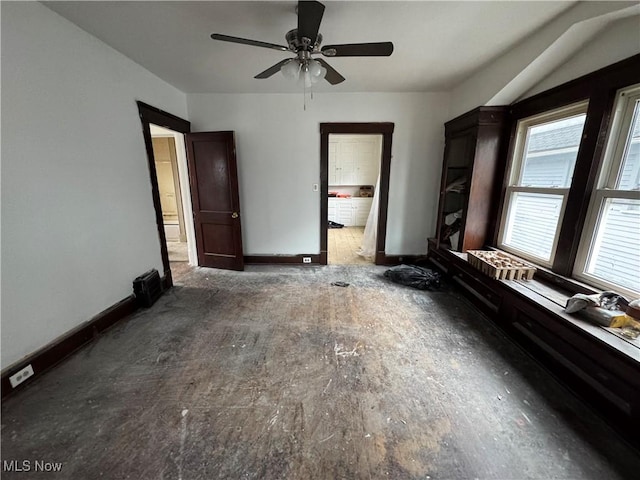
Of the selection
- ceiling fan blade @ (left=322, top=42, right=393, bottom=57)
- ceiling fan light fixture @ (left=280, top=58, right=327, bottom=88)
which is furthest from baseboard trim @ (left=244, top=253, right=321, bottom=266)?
ceiling fan blade @ (left=322, top=42, right=393, bottom=57)

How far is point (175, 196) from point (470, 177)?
5195 mm

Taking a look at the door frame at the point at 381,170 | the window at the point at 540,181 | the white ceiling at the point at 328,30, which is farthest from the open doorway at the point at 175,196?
the window at the point at 540,181

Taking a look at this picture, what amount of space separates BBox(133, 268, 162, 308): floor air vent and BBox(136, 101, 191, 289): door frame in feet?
0.88

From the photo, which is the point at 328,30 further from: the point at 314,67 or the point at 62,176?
the point at 62,176

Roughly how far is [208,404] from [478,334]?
226cm

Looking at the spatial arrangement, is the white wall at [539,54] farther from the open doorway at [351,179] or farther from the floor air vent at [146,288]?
the floor air vent at [146,288]

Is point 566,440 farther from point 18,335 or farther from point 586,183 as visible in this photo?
point 18,335

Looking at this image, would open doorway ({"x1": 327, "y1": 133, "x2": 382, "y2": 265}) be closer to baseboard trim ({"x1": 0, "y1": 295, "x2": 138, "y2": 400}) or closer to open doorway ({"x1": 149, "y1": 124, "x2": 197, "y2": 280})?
open doorway ({"x1": 149, "y1": 124, "x2": 197, "y2": 280})

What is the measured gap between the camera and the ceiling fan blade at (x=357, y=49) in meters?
1.72

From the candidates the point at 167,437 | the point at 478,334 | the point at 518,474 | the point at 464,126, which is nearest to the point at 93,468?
the point at 167,437

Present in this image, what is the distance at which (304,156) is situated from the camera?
12.3ft

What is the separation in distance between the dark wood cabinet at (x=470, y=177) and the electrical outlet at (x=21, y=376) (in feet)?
13.4

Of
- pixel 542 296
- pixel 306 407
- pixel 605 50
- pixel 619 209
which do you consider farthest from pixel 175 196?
pixel 619 209

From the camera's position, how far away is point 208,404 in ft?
5.11
